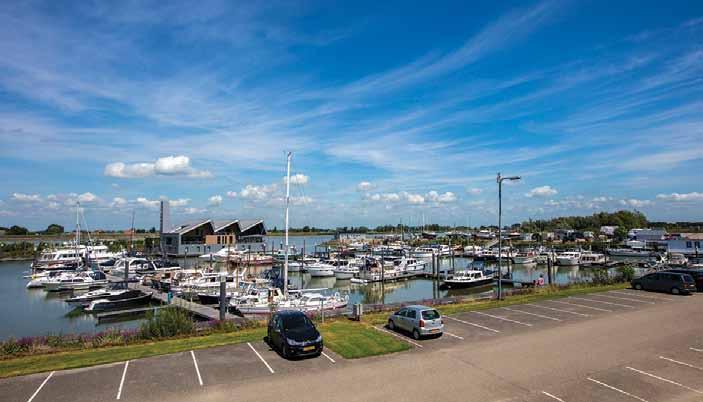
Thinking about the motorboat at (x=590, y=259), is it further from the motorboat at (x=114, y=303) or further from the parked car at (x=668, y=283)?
the motorboat at (x=114, y=303)

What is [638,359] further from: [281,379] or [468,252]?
[468,252]

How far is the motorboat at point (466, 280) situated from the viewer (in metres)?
55.7

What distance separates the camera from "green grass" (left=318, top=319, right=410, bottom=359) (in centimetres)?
1792

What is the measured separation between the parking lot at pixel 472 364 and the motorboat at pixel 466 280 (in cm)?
3375

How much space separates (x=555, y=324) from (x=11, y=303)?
53.4 meters

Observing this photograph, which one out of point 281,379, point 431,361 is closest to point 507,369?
point 431,361

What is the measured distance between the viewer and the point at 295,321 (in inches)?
731

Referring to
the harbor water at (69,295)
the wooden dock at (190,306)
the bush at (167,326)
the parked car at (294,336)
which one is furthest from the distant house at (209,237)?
the parked car at (294,336)

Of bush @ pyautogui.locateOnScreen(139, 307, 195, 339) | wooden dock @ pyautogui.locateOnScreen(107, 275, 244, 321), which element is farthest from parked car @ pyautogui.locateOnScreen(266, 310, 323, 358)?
wooden dock @ pyautogui.locateOnScreen(107, 275, 244, 321)

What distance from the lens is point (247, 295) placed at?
37250 mm

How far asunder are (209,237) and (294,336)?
95221 millimetres

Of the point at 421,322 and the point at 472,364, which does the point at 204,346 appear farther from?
the point at 472,364

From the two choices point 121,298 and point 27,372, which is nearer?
point 27,372

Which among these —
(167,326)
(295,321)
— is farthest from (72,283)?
(295,321)
